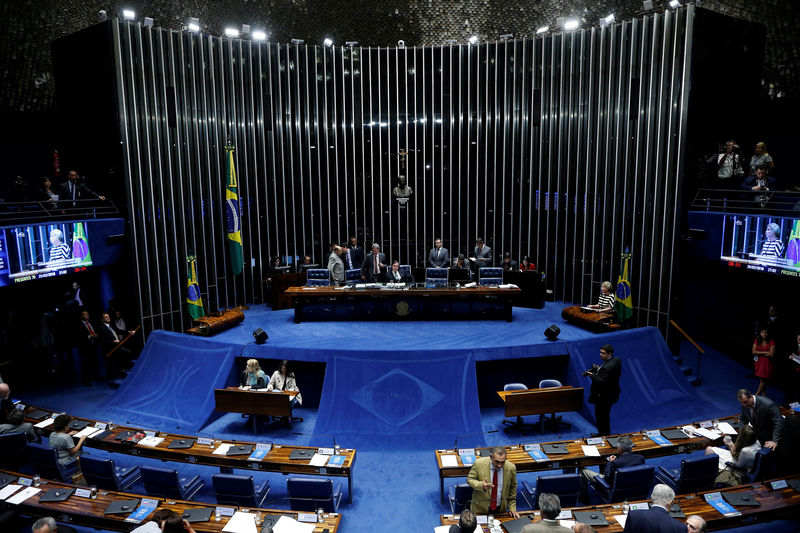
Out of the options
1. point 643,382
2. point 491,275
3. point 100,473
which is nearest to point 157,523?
point 100,473

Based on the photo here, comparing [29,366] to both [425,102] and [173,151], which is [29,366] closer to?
[173,151]

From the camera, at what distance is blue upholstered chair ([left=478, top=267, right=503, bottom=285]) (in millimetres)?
11859

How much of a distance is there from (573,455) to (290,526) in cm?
349

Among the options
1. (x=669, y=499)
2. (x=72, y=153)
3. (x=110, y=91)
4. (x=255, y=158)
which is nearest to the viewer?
(x=669, y=499)

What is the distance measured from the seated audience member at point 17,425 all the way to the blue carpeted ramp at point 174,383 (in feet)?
6.89

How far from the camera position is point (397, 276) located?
11898 millimetres

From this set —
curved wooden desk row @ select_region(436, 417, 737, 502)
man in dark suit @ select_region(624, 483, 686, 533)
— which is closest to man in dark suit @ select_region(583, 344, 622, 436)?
curved wooden desk row @ select_region(436, 417, 737, 502)

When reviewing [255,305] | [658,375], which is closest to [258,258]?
[255,305]

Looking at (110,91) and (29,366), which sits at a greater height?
(110,91)

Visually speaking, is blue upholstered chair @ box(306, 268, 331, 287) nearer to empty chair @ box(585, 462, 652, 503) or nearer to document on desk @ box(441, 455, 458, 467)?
document on desk @ box(441, 455, 458, 467)

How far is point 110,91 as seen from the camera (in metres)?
11.1

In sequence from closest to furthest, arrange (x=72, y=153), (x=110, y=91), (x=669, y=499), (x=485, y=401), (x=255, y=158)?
1. (x=669, y=499)
2. (x=485, y=401)
3. (x=110, y=91)
4. (x=72, y=153)
5. (x=255, y=158)

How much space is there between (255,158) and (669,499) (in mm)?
12203

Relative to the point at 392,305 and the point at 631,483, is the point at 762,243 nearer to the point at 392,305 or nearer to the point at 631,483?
the point at 631,483
